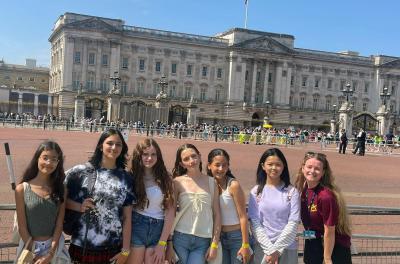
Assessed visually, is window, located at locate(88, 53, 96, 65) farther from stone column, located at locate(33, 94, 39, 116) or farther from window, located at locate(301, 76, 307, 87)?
window, located at locate(301, 76, 307, 87)

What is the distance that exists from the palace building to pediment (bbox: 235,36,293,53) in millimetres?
177

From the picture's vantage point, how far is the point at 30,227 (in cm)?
410

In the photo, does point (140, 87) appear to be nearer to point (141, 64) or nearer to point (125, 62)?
point (141, 64)

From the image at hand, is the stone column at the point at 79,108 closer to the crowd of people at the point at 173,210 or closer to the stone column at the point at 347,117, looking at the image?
the stone column at the point at 347,117

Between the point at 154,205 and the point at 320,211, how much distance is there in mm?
1594

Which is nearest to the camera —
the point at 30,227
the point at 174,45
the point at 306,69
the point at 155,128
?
the point at 30,227

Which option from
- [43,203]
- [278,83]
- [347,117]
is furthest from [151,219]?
[278,83]

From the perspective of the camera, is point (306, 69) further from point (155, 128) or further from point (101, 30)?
point (155, 128)

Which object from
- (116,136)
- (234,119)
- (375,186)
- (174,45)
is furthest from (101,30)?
(116,136)

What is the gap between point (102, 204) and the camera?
4.31 metres

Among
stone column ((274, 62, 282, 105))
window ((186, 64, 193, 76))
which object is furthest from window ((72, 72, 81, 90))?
stone column ((274, 62, 282, 105))

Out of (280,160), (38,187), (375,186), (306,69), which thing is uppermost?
(306,69)

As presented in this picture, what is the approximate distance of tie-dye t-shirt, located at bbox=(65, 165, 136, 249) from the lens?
4.31 meters

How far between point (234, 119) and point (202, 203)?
263 feet
